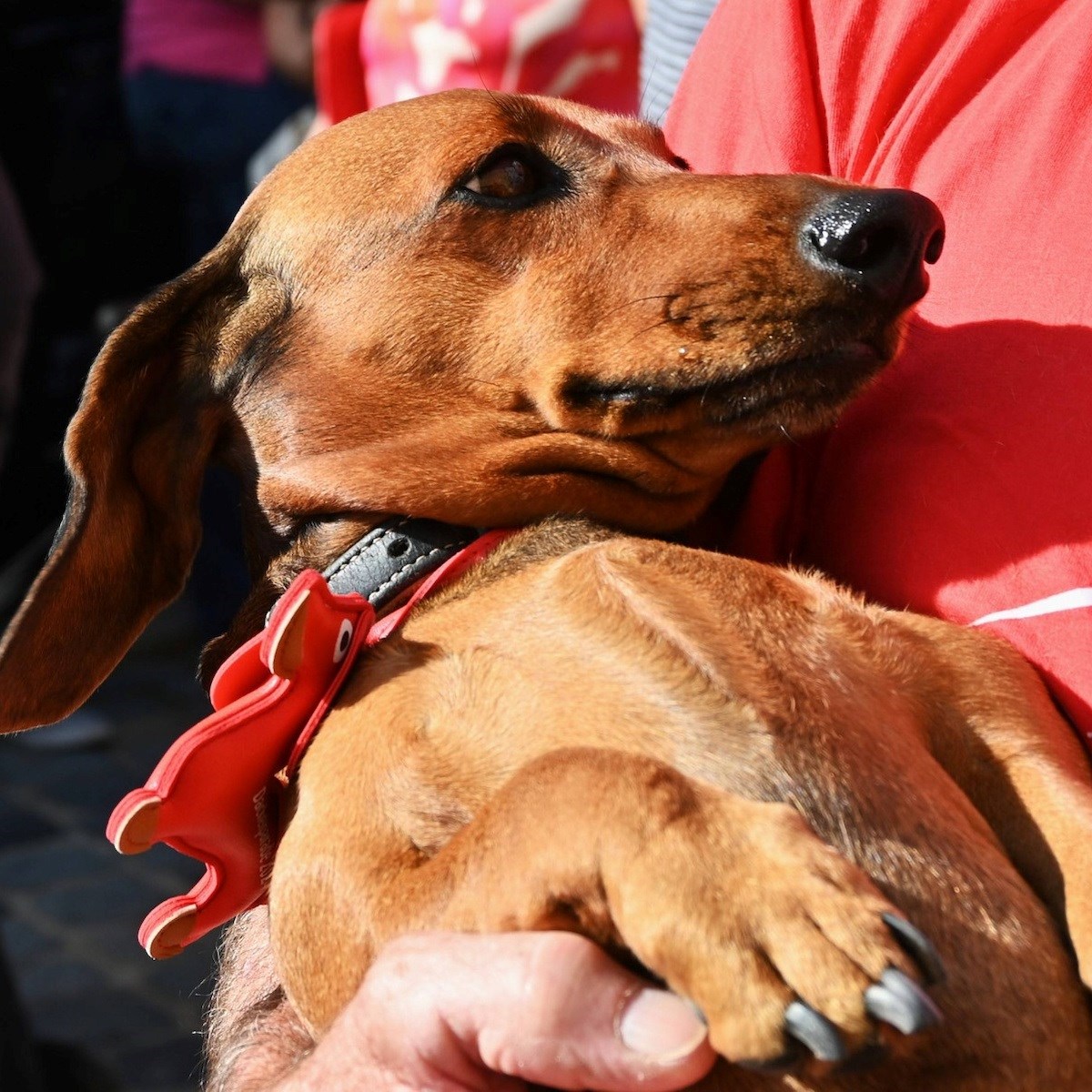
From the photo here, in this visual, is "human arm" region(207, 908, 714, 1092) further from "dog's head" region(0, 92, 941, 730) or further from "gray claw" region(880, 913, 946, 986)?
"dog's head" region(0, 92, 941, 730)

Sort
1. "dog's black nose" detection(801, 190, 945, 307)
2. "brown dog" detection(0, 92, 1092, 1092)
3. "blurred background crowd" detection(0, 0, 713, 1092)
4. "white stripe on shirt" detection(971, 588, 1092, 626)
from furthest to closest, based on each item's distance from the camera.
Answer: "blurred background crowd" detection(0, 0, 713, 1092)
"dog's black nose" detection(801, 190, 945, 307)
"white stripe on shirt" detection(971, 588, 1092, 626)
"brown dog" detection(0, 92, 1092, 1092)

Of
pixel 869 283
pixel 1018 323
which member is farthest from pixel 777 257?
pixel 1018 323

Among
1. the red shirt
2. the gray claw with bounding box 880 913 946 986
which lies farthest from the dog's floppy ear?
the gray claw with bounding box 880 913 946 986

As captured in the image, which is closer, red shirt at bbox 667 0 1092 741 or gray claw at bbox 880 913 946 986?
gray claw at bbox 880 913 946 986

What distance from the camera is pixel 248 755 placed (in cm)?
219

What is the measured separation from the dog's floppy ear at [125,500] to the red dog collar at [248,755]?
279 millimetres

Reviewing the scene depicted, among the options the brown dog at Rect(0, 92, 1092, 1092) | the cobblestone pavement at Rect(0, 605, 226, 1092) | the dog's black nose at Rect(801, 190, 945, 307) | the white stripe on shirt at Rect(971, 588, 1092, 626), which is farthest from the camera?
the cobblestone pavement at Rect(0, 605, 226, 1092)

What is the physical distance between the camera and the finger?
1722 millimetres

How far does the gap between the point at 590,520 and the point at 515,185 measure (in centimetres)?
57

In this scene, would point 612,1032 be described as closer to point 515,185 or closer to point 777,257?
point 777,257

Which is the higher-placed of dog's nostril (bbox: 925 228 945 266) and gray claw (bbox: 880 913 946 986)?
dog's nostril (bbox: 925 228 945 266)

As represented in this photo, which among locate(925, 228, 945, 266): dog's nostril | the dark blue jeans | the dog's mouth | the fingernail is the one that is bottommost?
the dark blue jeans

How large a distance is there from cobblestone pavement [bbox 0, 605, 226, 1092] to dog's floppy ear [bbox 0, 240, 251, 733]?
7.87ft

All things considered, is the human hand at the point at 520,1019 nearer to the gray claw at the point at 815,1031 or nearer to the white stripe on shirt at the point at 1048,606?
the gray claw at the point at 815,1031
